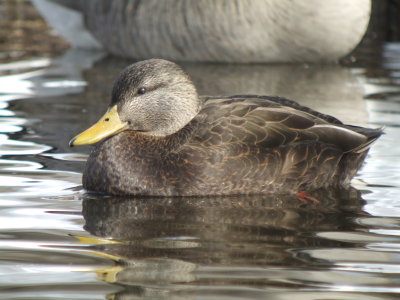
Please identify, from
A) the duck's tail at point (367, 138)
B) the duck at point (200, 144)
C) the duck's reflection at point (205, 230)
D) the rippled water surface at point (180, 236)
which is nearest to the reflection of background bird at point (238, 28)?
the rippled water surface at point (180, 236)

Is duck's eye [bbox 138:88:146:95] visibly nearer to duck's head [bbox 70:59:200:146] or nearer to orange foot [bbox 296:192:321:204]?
duck's head [bbox 70:59:200:146]

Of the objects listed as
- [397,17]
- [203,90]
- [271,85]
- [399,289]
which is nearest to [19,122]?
[203,90]

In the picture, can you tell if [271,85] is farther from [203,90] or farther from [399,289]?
[399,289]

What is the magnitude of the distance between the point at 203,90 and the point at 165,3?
200cm

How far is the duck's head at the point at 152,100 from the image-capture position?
6371mm

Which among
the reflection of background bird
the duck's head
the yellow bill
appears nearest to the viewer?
the yellow bill

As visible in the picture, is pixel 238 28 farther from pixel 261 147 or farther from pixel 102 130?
pixel 102 130

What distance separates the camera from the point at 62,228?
17.7 ft

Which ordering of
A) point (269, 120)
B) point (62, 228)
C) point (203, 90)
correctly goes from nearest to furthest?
point (62, 228)
point (269, 120)
point (203, 90)

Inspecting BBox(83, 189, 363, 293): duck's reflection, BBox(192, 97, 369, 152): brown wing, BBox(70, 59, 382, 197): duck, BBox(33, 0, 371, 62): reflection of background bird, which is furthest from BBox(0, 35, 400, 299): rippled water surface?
BBox(33, 0, 371, 62): reflection of background bird

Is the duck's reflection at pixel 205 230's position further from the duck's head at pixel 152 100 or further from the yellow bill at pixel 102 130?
the duck's head at pixel 152 100

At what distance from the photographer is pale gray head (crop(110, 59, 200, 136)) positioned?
638 centimetres

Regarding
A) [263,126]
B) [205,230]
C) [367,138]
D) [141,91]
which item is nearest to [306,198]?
[263,126]

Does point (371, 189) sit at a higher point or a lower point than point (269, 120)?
lower
